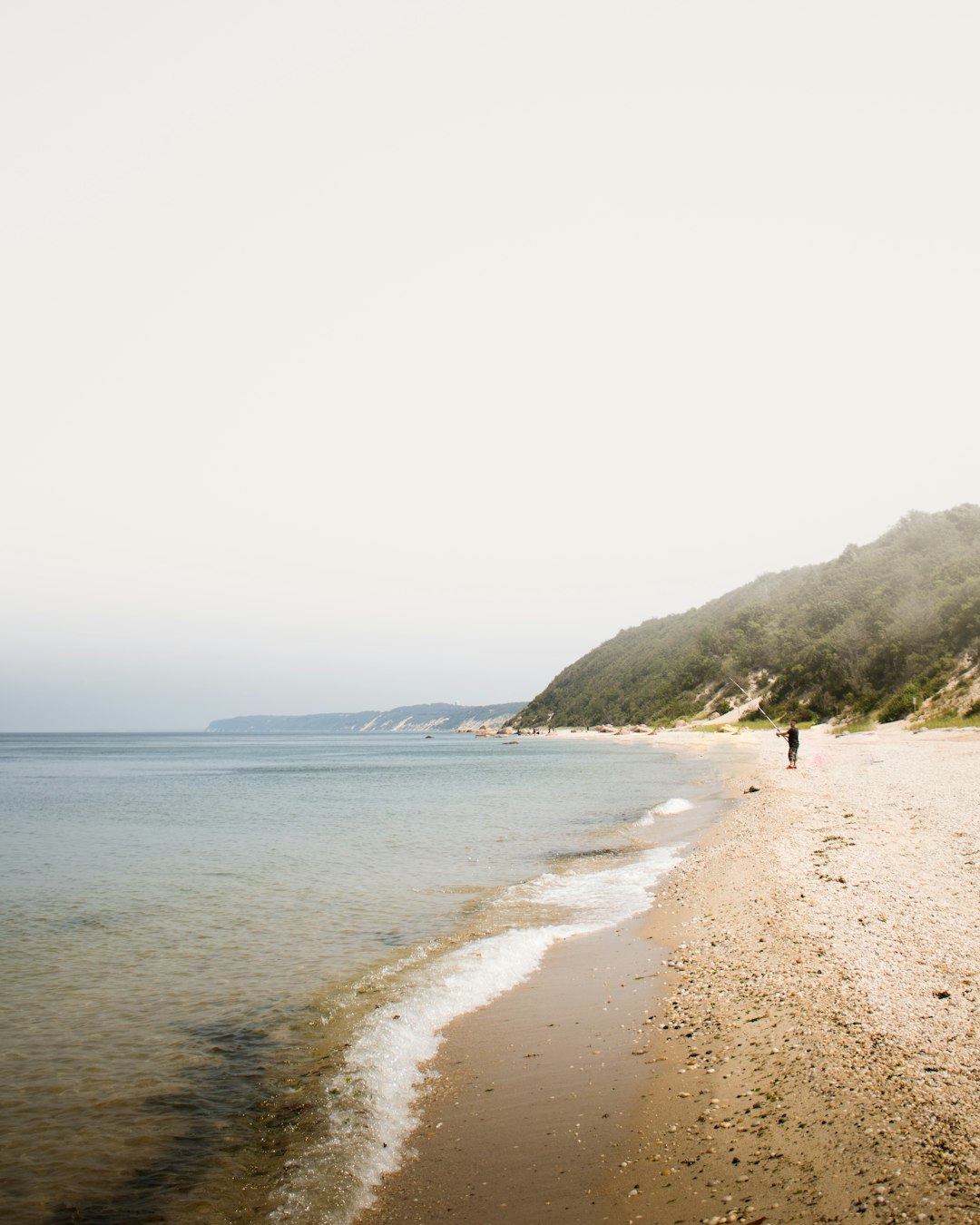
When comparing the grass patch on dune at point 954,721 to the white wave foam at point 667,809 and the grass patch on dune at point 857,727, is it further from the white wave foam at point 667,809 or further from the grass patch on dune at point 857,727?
the white wave foam at point 667,809

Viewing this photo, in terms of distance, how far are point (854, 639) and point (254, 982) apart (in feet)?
263

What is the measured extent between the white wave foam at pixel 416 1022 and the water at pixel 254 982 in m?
0.03

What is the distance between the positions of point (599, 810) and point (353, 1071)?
931 inches

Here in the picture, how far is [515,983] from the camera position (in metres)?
10.3

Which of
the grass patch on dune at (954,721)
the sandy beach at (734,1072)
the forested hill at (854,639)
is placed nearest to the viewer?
the sandy beach at (734,1072)

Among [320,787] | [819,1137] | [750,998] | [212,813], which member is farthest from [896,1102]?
[320,787]

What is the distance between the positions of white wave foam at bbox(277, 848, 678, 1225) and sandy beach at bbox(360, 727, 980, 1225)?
27cm

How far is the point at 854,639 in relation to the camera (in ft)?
260

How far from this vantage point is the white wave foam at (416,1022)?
5996mm

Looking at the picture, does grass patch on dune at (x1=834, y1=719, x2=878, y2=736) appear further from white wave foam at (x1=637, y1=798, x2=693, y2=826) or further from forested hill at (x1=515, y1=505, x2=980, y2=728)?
white wave foam at (x1=637, y1=798, x2=693, y2=826)

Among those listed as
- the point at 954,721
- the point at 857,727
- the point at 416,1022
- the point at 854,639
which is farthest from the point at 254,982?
the point at 854,639

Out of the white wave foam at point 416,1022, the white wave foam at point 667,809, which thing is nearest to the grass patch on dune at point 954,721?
the white wave foam at point 667,809

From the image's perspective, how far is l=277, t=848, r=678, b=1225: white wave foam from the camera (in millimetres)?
5996

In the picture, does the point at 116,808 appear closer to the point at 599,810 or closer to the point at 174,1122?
the point at 599,810
